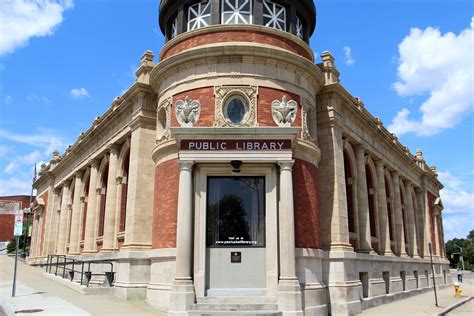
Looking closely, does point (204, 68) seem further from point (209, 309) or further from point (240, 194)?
point (209, 309)

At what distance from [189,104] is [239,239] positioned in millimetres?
5407

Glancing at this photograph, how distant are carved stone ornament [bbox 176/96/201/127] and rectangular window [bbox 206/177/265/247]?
89.0 inches

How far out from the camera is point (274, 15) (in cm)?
1927

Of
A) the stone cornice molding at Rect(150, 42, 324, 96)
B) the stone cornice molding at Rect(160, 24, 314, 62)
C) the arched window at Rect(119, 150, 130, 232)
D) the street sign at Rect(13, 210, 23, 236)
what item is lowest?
the street sign at Rect(13, 210, 23, 236)

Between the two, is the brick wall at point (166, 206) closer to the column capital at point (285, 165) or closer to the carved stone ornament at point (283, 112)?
the column capital at point (285, 165)

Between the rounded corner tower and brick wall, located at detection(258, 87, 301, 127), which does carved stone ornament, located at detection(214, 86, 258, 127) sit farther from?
brick wall, located at detection(258, 87, 301, 127)

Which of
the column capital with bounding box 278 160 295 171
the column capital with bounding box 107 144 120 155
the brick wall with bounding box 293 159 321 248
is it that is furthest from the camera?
the column capital with bounding box 107 144 120 155

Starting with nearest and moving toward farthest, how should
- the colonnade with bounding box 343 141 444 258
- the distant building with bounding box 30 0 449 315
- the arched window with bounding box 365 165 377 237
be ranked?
the distant building with bounding box 30 0 449 315
the colonnade with bounding box 343 141 444 258
the arched window with bounding box 365 165 377 237

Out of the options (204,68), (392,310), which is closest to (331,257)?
(392,310)

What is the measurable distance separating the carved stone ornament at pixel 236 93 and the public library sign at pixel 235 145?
4.14 ft

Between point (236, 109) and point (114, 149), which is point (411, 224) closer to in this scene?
point (236, 109)

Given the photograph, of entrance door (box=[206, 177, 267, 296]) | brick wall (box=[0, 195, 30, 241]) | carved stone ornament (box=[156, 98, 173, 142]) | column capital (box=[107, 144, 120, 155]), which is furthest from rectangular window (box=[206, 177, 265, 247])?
brick wall (box=[0, 195, 30, 241])

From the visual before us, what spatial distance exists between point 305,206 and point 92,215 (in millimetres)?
14085

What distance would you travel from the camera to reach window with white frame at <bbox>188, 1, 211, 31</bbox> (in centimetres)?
1895
